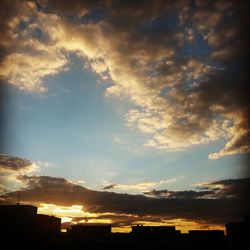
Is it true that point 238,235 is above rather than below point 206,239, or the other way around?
above

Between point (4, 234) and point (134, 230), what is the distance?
4729cm

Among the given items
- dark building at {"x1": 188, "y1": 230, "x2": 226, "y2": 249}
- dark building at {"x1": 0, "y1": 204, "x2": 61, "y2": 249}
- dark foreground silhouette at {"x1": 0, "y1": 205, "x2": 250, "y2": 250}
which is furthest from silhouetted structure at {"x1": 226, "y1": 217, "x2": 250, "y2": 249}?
dark building at {"x1": 0, "y1": 204, "x2": 61, "y2": 249}

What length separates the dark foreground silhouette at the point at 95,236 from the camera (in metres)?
57.0

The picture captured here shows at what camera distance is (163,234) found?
87938mm

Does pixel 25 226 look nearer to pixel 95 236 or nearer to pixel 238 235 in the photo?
pixel 95 236

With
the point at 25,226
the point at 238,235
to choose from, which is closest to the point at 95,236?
the point at 25,226

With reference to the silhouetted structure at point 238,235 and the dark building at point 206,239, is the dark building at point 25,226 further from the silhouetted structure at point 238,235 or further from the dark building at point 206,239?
the silhouetted structure at point 238,235

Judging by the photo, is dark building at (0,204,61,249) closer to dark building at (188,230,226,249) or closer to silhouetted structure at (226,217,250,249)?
dark building at (188,230,226,249)

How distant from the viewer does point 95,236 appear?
8856 cm

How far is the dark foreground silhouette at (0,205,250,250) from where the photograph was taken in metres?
57.0

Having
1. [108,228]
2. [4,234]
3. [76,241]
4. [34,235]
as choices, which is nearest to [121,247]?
[76,241]

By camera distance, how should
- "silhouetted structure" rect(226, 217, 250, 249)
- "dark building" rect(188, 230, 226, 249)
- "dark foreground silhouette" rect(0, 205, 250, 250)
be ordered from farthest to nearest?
"dark building" rect(188, 230, 226, 249) → "silhouetted structure" rect(226, 217, 250, 249) → "dark foreground silhouette" rect(0, 205, 250, 250)

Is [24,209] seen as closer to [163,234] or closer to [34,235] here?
[34,235]

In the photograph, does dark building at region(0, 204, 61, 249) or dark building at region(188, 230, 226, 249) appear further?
dark building at region(188, 230, 226, 249)
